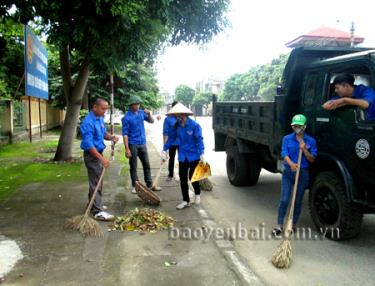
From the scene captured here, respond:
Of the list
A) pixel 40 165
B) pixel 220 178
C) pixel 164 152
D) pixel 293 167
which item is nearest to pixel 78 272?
pixel 293 167

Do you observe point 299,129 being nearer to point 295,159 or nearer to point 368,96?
point 295,159

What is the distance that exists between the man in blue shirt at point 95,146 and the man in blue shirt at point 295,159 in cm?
234

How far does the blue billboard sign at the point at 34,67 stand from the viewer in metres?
10.2

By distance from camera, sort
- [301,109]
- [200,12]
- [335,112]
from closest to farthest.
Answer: [335,112]
[301,109]
[200,12]

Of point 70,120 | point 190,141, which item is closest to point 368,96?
point 190,141

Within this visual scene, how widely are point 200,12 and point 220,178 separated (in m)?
4.05

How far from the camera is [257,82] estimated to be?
61719 millimetres

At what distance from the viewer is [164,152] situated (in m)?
7.47

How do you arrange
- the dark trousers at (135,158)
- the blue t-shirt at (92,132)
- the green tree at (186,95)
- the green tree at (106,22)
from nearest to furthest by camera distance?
1. the blue t-shirt at (92,132)
2. the green tree at (106,22)
3. the dark trousers at (135,158)
4. the green tree at (186,95)

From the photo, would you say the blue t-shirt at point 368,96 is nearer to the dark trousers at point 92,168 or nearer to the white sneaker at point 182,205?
the white sneaker at point 182,205

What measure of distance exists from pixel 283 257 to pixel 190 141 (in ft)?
8.98

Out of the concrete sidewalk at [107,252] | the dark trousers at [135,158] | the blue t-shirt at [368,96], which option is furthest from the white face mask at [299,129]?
the dark trousers at [135,158]

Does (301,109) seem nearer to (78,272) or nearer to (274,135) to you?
(274,135)

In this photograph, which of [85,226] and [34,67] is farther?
[34,67]
